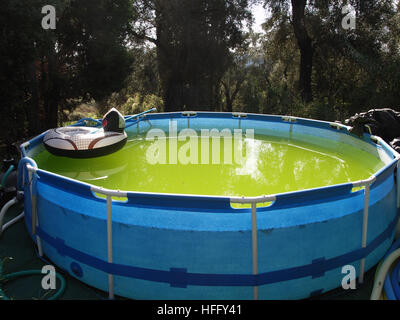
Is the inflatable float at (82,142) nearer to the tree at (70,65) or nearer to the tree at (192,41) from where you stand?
the tree at (70,65)

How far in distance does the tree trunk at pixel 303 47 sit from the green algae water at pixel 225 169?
31.8ft

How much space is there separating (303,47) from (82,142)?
47.0 feet

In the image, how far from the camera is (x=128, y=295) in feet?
12.6

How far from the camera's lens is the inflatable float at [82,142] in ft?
25.7

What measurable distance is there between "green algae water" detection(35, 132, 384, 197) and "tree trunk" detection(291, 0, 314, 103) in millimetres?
9686

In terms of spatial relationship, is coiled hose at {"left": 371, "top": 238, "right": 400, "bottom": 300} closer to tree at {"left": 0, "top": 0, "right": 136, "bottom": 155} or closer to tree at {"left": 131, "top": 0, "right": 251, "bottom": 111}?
tree at {"left": 0, "top": 0, "right": 136, "bottom": 155}

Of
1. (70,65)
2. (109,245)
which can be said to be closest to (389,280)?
(109,245)

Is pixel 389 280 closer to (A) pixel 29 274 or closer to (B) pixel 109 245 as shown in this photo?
(B) pixel 109 245

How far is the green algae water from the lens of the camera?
6.68 metres

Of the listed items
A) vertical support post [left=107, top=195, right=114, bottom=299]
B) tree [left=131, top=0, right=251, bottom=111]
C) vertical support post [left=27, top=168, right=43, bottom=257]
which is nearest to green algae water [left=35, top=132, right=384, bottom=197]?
vertical support post [left=27, top=168, right=43, bottom=257]

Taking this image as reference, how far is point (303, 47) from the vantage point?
18.6 meters

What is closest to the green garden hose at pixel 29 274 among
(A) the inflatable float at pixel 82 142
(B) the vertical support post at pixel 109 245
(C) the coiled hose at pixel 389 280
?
(B) the vertical support post at pixel 109 245
